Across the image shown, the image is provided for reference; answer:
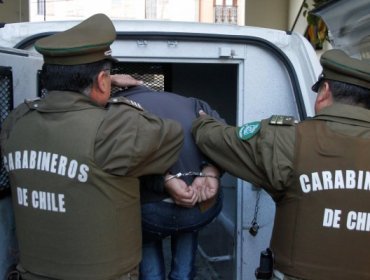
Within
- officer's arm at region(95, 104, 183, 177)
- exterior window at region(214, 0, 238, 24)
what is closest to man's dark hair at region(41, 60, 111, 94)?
officer's arm at region(95, 104, 183, 177)

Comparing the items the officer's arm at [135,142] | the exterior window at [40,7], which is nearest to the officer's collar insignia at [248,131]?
the officer's arm at [135,142]

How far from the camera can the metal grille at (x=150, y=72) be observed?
354 cm

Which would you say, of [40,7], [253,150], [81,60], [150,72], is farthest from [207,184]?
[40,7]

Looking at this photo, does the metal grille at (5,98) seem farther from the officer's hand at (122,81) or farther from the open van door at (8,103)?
the officer's hand at (122,81)

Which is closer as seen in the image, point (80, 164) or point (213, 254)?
point (80, 164)

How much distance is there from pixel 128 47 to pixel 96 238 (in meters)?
1.02

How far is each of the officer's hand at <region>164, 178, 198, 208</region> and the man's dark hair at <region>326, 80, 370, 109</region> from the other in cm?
65

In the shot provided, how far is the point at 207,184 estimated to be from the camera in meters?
2.08

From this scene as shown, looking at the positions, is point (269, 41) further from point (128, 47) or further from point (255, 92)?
point (128, 47)

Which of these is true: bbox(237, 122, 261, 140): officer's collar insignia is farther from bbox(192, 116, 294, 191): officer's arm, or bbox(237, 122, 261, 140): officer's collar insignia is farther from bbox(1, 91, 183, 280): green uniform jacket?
bbox(1, 91, 183, 280): green uniform jacket

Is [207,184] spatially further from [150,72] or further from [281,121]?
[150,72]

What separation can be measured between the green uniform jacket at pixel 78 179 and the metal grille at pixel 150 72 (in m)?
1.67

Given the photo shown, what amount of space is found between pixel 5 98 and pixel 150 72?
1894 mm

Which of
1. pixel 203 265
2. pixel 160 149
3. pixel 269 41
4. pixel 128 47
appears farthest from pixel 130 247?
pixel 203 265
